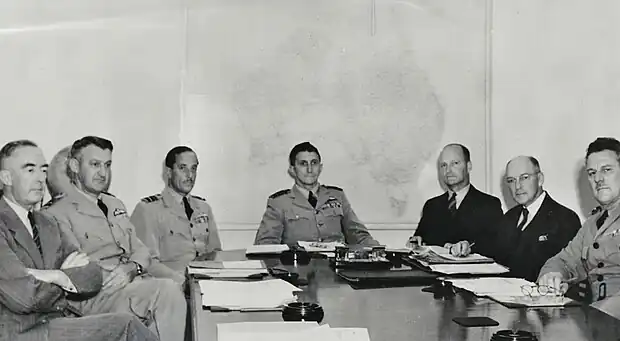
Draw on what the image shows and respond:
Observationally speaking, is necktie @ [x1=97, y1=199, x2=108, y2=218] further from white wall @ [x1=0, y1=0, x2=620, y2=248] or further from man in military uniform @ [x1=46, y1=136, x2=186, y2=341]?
white wall @ [x1=0, y1=0, x2=620, y2=248]

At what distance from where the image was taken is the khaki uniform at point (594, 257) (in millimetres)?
3647

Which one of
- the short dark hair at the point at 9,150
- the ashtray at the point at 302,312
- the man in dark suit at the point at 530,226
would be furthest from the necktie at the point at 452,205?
the ashtray at the point at 302,312

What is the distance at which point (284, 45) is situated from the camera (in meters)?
5.90

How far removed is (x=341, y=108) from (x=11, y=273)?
3.28 metres

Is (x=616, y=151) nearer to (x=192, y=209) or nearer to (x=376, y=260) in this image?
(x=376, y=260)

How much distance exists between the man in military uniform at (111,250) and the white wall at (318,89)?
1236mm

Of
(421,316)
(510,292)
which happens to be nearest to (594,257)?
(510,292)

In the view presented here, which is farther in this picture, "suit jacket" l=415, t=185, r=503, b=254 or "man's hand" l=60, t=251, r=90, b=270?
"suit jacket" l=415, t=185, r=503, b=254

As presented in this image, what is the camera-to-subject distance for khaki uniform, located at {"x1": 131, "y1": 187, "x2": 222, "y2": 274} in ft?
16.4

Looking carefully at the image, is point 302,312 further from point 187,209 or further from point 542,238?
point 187,209

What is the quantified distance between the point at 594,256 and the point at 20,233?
2519mm

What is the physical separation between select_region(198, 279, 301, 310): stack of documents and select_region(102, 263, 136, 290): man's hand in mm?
1254

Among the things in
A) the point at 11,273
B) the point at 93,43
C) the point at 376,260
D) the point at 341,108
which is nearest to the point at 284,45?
the point at 341,108

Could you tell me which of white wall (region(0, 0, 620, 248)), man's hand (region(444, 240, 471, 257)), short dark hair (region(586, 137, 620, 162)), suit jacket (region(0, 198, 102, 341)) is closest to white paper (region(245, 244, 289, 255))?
man's hand (region(444, 240, 471, 257))
